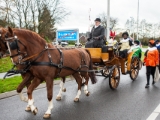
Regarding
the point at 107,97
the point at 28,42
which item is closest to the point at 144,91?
the point at 107,97

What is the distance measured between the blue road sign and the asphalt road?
15.9 ft

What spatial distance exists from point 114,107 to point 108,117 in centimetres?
84

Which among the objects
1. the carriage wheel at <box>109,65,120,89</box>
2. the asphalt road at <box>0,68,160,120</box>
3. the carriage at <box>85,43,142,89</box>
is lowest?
the asphalt road at <box>0,68,160,120</box>

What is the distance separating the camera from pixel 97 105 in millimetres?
6000

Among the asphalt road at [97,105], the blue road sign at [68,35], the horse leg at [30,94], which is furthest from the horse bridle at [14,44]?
the blue road sign at [68,35]

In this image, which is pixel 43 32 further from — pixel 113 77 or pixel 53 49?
pixel 53 49

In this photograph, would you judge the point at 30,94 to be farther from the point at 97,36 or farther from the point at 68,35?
the point at 68,35

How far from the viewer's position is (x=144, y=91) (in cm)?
770

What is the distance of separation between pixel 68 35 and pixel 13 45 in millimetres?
8058

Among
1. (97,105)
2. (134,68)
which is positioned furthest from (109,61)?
(97,105)

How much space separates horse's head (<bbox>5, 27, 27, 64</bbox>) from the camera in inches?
175

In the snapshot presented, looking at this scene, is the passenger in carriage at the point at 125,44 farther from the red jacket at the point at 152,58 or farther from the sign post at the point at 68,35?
the sign post at the point at 68,35

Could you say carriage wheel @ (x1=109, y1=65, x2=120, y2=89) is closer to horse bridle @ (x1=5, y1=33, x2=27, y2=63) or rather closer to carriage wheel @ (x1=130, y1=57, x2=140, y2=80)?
carriage wheel @ (x1=130, y1=57, x2=140, y2=80)

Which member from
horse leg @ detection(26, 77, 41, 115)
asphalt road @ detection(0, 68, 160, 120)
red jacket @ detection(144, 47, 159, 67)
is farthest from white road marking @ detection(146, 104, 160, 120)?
red jacket @ detection(144, 47, 159, 67)
